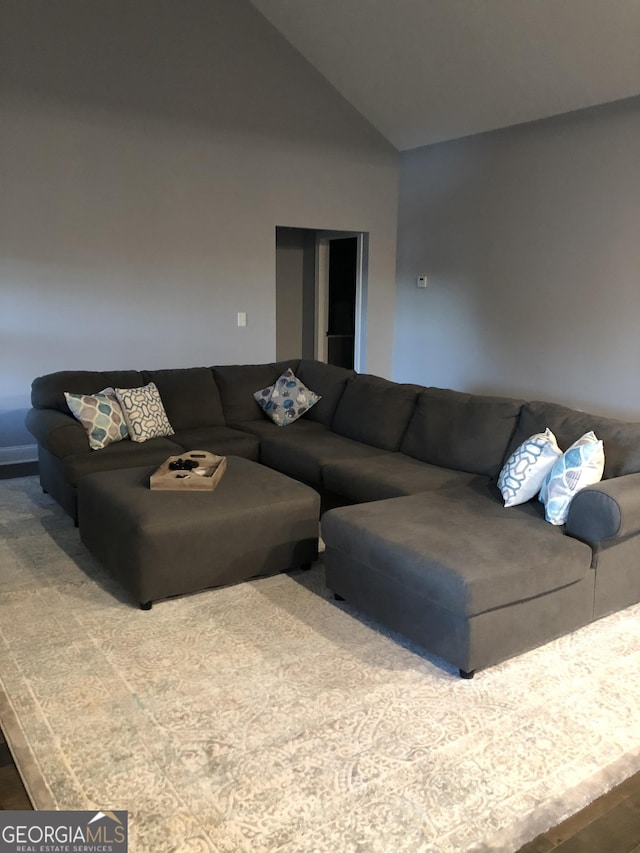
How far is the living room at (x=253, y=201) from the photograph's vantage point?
17.1 feet

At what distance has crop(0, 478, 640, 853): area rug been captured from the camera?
197 centimetres

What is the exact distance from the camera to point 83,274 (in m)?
5.61

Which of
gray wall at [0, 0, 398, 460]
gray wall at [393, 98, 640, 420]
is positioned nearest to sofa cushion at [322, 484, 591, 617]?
gray wall at [393, 98, 640, 420]

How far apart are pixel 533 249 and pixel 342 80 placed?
7.73 feet

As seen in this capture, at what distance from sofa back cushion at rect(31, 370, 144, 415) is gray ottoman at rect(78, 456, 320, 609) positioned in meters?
1.09

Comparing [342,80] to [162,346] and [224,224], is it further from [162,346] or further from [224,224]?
[162,346]

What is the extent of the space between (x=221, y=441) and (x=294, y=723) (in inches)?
99.0

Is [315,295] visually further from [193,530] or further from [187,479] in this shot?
[193,530]

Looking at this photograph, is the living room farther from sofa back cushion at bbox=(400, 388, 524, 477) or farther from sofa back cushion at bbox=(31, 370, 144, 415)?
sofa back cushion at bbox=(400, 388, 524, 477)

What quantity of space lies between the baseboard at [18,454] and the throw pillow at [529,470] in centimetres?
384

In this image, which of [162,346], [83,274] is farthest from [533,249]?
[83,274]

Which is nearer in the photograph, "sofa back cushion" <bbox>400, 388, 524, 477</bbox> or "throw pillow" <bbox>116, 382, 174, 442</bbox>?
"sofa back cushion" <bbox>400, 388, 524, 477</bbox>

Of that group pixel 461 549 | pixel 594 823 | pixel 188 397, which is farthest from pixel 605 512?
pixel 188 397

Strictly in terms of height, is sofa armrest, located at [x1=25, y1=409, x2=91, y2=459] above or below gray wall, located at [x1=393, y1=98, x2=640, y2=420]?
below
